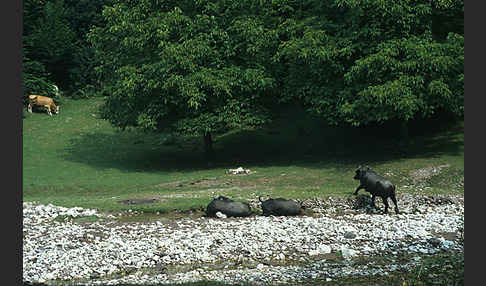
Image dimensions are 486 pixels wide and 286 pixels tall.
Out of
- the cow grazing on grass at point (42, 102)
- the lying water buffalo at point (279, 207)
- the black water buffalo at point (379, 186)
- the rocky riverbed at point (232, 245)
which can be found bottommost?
the rocky riverbed at point (232, 245)

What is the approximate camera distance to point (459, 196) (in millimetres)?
22578

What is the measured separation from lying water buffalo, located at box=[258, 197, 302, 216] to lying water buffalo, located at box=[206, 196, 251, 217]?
0.76 meters

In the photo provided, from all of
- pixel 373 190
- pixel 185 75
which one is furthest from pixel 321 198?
pixel 185 75

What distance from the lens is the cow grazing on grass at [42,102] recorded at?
1907 inches

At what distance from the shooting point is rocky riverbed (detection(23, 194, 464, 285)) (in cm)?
1372

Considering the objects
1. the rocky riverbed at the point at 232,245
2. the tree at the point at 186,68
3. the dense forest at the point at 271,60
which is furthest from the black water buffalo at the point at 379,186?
the tree at the point at 186,68

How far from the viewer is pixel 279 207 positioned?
2003 cm

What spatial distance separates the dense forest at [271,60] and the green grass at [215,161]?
2.61 metres

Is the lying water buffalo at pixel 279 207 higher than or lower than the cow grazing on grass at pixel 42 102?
lower

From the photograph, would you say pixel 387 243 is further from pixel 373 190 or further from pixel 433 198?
pixel 433 198

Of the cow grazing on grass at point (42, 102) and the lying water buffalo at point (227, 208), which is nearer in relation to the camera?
the lying water buffalo at point (227, 208)

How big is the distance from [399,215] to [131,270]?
1110 centimetres

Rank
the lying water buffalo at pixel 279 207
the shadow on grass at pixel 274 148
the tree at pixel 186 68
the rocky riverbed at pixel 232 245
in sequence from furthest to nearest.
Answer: the shadow on grass at pixel 274 148 → the tree at pixel 186 68 → the lying water buffalo at pixel 279 207 → the rocky riverbed at pixel 232 245

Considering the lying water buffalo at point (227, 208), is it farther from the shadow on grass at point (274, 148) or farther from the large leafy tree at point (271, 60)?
the shadow on grass at point (274, 148)
